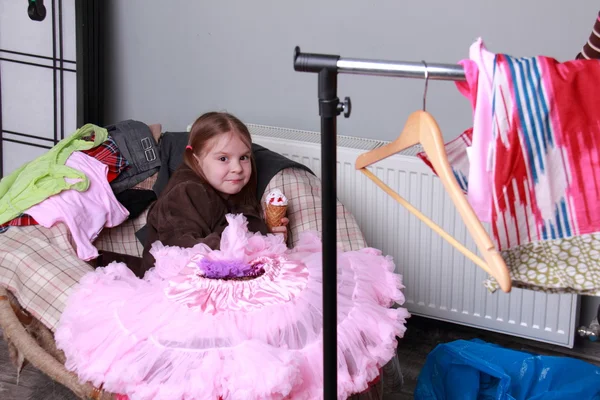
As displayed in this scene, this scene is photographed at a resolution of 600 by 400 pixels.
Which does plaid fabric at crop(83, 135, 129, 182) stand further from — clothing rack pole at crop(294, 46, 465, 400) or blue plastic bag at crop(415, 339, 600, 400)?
clothing rack pole at crop(294, 46, 465, 400)

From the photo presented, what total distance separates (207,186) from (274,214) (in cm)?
21

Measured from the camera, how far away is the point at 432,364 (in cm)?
213

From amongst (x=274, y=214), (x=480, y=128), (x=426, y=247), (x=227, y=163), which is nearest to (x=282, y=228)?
(x=274, y=214)

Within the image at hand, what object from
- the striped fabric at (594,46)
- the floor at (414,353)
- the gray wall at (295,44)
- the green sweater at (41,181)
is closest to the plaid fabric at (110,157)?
the green sweater at (41,181)

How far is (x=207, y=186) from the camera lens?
89.3 inches

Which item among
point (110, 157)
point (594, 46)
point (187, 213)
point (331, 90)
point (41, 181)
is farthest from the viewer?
point (110, 157)

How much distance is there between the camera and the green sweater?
2.27 meters

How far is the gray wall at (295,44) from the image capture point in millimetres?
2350

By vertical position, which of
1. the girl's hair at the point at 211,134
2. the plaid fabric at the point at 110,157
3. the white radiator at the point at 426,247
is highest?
the girl's hair at the point at 211,134

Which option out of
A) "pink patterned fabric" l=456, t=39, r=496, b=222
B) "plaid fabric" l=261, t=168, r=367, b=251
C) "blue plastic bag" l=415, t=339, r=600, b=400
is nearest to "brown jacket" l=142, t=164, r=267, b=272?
"plaid fabric" l=261, t=168, r=367, b=251

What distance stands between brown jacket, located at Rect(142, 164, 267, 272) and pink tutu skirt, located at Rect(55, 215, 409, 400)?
168 millimetres

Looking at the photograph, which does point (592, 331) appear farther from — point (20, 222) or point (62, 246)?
point (20, 222)

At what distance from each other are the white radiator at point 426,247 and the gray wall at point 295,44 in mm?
144

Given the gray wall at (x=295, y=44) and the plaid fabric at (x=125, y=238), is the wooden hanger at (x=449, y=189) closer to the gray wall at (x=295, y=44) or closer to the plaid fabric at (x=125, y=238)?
the gray wall at (x=295, y=44)
